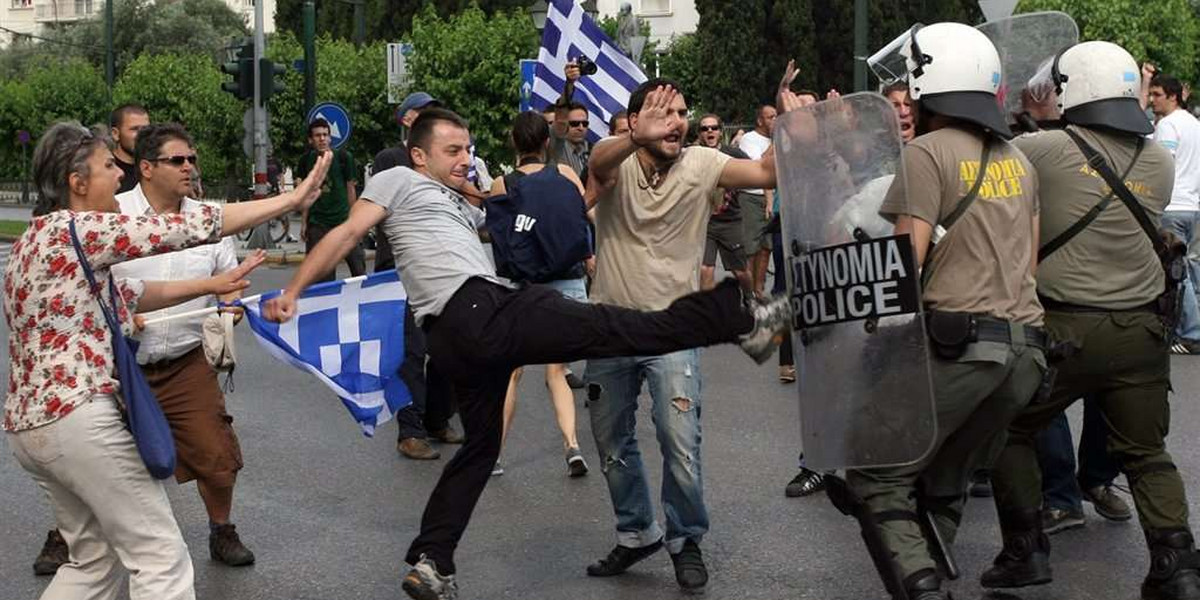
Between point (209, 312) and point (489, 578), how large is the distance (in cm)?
142

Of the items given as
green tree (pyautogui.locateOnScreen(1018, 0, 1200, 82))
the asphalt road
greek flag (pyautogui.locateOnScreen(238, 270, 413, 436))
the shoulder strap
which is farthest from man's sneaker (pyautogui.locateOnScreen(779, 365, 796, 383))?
green tree (pyautogui.locateOnScreen(1018, 0, 1200, 82))

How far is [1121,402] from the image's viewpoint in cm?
576

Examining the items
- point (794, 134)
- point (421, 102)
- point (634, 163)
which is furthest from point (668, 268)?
point (421, 102)

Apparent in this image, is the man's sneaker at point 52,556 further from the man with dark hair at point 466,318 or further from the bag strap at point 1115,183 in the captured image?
the bag strap at point 1115,183

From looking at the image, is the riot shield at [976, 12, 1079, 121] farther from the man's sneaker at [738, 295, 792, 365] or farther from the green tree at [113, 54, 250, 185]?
the green tree at [113, 54, 250, 185]

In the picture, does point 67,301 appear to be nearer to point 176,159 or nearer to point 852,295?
point 176,159

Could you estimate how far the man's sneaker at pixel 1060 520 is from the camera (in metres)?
6.68

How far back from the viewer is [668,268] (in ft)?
19.4

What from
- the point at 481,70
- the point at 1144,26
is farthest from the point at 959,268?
the point at 1144,26

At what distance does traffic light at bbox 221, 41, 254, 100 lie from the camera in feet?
69.9

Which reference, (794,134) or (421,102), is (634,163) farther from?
(421,102)

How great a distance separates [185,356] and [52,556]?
2.85ft

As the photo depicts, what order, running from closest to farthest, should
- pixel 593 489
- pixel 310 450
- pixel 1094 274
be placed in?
1. pixel 1094 274
2. pixel 593 489
3. pixel 310 450

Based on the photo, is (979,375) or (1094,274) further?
(1094,274)
